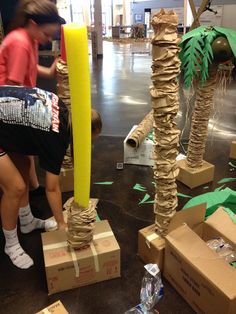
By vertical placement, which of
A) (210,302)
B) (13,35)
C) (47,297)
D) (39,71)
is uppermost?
(13,35)

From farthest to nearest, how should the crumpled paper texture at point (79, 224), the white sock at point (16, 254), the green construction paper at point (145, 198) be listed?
the green construction paper at point (145, 198), the white sock at point (16, 254), the crumpled paper texture at point (79, 224)

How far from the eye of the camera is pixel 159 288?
1301 millimetres

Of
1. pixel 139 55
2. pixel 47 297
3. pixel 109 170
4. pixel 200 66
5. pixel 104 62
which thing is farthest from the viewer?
pixel 139 55

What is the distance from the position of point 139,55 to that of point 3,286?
33.3 feet

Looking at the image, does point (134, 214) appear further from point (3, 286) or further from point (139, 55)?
point (139, 55)

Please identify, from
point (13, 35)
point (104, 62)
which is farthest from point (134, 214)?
point (104, 62)

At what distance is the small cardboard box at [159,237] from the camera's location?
156 centimetres

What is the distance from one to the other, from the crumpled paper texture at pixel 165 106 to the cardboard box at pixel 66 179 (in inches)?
38.5

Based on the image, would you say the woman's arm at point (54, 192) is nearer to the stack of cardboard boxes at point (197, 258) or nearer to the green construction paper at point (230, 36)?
the stack of cardboard boxes at point (197, 258)

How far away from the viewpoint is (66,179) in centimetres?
239

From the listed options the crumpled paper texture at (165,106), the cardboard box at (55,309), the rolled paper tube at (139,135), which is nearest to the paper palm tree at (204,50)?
the crumpled paper texture at (165,106)

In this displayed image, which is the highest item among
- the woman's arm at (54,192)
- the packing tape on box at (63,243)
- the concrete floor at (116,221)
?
the woman's arm at (54,192)

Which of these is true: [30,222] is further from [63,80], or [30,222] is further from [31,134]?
[63,80]

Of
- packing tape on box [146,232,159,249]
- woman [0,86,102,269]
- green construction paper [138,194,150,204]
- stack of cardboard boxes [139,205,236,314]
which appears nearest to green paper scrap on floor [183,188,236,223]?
stack of cardboard boxes [139,205,236,314]
